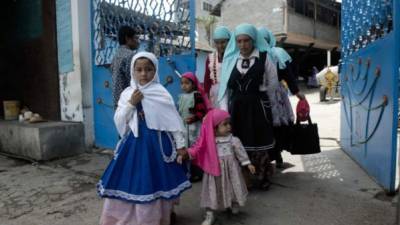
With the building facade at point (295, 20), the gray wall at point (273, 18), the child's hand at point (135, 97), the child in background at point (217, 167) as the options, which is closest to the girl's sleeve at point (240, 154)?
the child in background at point (217, 167)

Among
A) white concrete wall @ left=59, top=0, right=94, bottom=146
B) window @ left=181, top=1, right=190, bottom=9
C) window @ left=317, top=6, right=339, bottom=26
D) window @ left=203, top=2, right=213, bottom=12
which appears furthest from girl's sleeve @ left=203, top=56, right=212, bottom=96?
window @ left=203, top=2, right=213, bottom=12

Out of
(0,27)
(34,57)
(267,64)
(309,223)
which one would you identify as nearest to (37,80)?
(34,57)

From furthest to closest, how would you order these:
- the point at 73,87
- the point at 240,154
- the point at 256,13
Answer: the point at 256,13 < the point at 73,87 < the point at 240,154

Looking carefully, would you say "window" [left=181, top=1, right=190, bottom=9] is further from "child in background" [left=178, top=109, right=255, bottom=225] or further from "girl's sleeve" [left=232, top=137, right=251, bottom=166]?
"girl's sleeve" [left=232, top=137, right=251, bottom=166]

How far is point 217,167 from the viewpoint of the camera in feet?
8.64

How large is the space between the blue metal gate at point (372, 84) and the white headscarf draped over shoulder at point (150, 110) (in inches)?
72.8

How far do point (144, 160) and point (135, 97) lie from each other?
42cm

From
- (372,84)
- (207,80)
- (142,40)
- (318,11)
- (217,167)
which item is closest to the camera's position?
(217,167)

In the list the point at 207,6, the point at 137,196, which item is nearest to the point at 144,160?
the point at 137,196

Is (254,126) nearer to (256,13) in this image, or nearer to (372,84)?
(372,84)

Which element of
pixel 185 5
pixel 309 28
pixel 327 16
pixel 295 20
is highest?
pixel 327 16

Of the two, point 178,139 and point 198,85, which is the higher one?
point 198,85

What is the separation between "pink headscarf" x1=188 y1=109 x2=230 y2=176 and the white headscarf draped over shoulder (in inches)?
9.7

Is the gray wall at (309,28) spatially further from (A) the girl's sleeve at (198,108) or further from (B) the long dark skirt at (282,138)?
(A) the girl's sleeve at (198,108)
